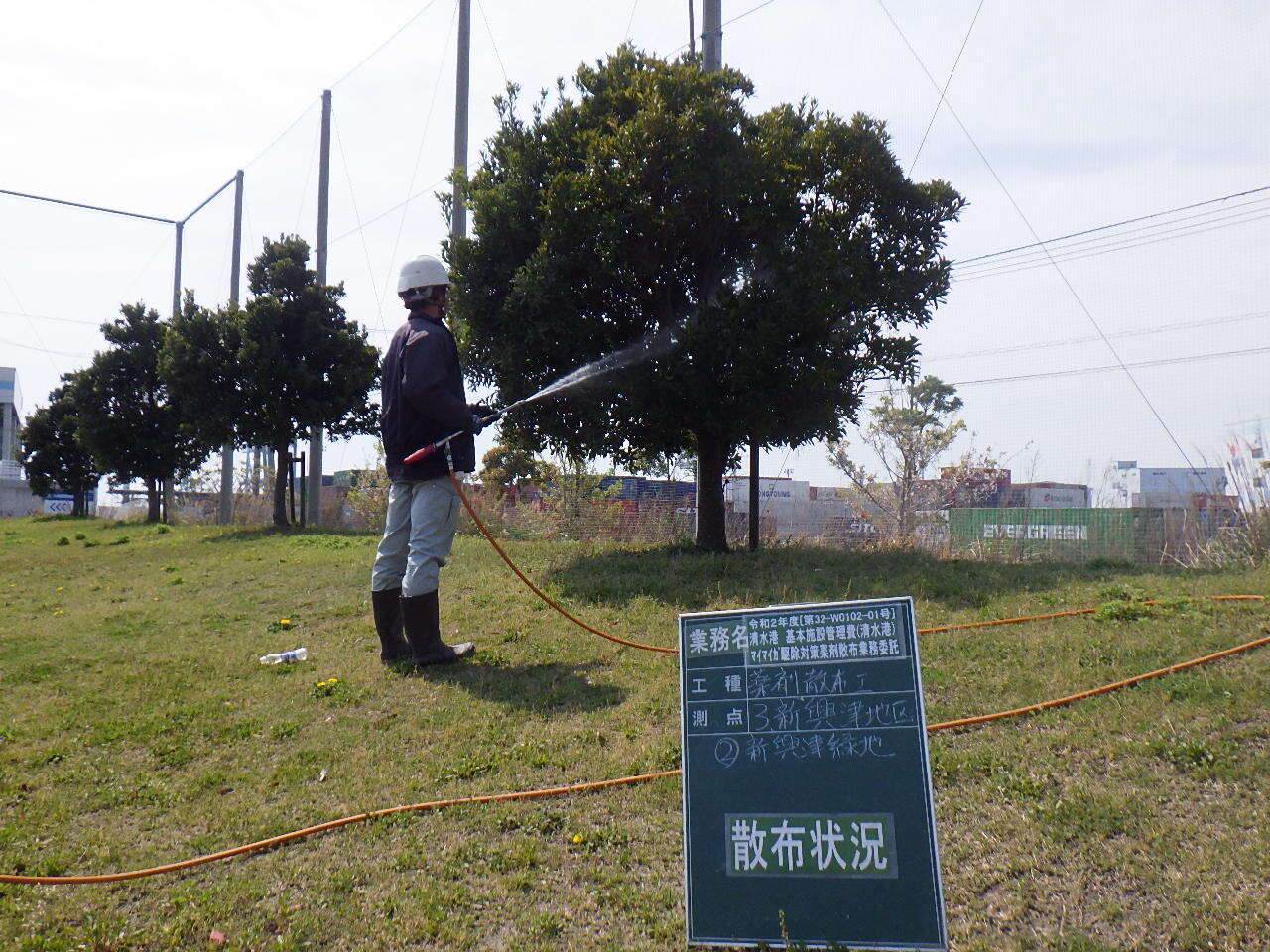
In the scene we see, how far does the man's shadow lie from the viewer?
499cm

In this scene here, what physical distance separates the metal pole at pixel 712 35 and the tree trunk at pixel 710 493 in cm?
458

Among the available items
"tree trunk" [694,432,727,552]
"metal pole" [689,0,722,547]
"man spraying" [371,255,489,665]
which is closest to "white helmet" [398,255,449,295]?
"man spraying" [371,255,489,665]

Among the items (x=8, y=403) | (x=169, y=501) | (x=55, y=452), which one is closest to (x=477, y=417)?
(x=169, y=501)

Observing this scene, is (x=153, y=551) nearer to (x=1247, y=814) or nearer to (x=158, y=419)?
(x=158, y=419)

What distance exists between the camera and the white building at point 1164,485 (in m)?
9.32

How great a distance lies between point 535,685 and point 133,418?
76.5 ft

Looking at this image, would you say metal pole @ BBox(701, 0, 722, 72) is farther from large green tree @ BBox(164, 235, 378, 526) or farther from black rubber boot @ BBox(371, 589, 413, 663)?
large green tree @ BBox(164, 235, 378, 526)

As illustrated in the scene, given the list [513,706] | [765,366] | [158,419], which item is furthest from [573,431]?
[158,419]

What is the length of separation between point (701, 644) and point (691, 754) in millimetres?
329

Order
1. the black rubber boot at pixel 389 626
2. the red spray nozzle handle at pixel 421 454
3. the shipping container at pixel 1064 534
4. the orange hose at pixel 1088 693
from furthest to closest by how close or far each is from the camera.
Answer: the shipping container at pixel 1064 534
the black rubber boot at pixel 389 626
the red spray nozzle handle at pixel 421 454
the orange hose at pixel 1088 693

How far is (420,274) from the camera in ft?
19.1

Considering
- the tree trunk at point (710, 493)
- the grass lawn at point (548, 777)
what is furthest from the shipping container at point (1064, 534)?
the tree trunk at point (710, 493)

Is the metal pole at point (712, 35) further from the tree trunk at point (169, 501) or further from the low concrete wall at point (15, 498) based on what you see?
the low concrete wall at point (15, 498)

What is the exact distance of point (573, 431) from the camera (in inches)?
391
